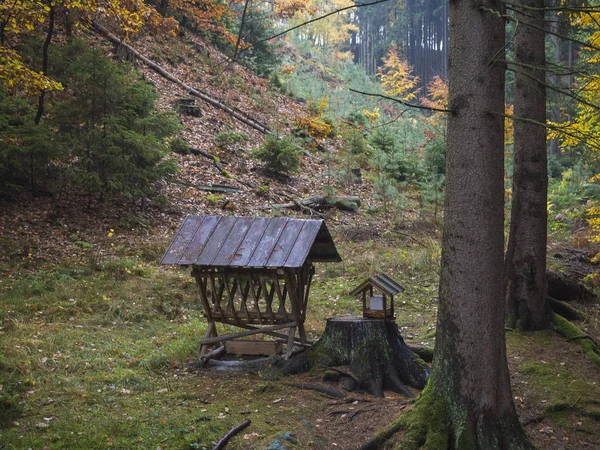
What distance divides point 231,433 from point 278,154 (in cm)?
1368

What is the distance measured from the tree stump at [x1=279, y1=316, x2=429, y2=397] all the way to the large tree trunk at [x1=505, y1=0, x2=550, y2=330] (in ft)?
8.15

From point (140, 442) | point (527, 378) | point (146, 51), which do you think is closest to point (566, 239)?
point (527, 378)

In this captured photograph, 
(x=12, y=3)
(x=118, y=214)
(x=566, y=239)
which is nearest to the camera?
(x=12, y=3)

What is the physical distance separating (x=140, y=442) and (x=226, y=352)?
109 inches

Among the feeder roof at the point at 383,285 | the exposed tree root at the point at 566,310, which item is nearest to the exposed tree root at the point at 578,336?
the exposed tree root at the point at 566,310

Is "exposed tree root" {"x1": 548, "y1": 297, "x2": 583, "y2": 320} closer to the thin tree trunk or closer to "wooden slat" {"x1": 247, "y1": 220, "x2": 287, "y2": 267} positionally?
"wooden slat" {"x1": 247, "y1": 220, "x2": 287, "y2": 267}

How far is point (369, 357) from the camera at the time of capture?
6.59 meters

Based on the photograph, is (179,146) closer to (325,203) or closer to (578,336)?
(325,203)

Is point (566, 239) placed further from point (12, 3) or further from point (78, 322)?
point (12, 3)

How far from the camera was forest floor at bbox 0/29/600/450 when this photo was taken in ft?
17.8

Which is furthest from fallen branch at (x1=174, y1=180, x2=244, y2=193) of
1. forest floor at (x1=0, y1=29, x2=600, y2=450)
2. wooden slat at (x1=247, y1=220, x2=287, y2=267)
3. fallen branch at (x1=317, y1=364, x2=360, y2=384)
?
fallen branch at (x1=317, y1=364, x2=360, y2=384)

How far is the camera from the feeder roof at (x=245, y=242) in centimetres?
698

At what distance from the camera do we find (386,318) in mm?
6824

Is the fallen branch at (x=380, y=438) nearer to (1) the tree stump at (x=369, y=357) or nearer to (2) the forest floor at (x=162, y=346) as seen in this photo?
(2) the forest floor at (x=162, y=346)
